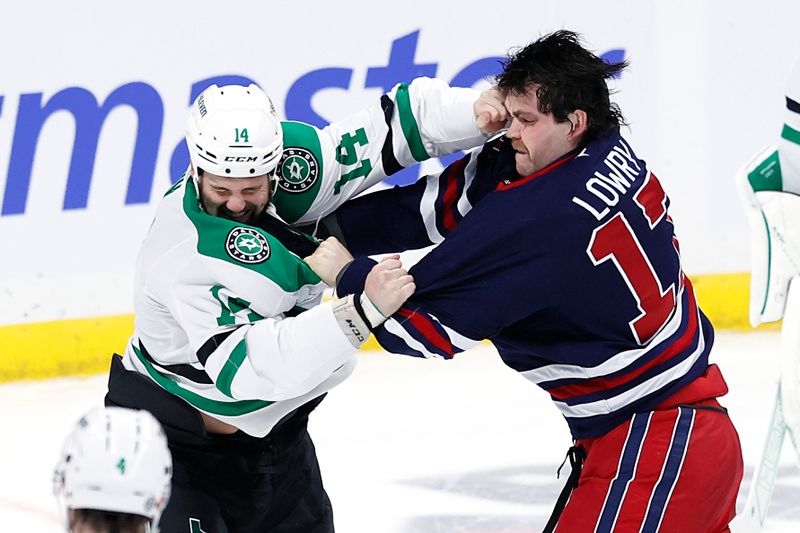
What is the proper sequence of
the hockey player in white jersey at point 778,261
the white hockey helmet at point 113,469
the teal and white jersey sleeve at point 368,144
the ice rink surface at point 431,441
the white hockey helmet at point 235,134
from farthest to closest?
the ice rink surface at point 431,441, the teal and white jersey sleeve at point 368,144, the hockey player in white jersey at point 778,261, the white hockey helmet at point 235,134, the white hockey helmet at point 113,469

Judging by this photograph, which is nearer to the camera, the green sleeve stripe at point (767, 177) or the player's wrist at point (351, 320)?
the player's wrist at point (351, 320)

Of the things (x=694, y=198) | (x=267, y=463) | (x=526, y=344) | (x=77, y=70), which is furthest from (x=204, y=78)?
(x=526, y=344)

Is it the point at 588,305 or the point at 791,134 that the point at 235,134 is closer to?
the point at 588,305

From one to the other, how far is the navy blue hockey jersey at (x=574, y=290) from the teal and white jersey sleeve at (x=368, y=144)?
21 centimetres

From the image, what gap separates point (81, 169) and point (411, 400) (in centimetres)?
128

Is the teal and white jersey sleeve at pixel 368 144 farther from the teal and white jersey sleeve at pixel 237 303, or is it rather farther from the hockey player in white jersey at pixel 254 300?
the teal and white jersey sleeve at pixel 237 303

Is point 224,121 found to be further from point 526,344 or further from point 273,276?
point 526,344

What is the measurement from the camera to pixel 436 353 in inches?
94.6

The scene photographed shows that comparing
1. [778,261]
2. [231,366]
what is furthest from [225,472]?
[778,261]

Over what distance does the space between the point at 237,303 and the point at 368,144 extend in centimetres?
48

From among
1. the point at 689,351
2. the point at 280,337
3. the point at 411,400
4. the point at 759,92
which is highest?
the point at 280,337

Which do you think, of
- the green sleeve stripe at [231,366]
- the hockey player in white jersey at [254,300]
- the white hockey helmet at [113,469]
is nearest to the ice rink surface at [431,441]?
the hockey player in white jersey at [254,300]

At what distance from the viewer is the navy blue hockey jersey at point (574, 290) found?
7.59 ft

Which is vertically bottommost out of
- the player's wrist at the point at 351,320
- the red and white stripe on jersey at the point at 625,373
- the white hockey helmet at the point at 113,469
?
the red and white stripe on jersey at the point at 625,373
